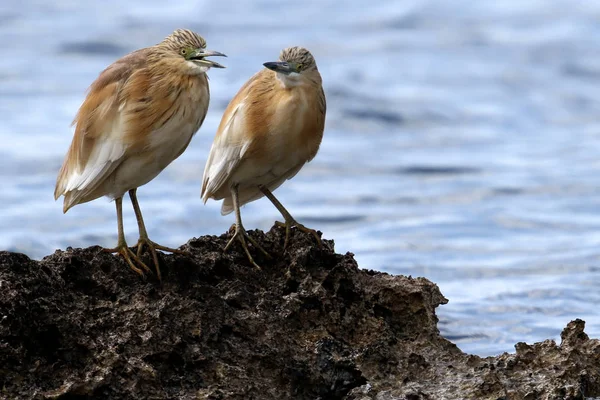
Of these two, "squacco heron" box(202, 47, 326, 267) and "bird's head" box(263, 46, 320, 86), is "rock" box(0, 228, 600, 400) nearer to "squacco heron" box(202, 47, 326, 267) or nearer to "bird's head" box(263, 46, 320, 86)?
"squacco heron" box(202, 47, 326, 267)

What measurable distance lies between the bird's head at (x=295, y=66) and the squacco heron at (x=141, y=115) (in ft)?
2.54

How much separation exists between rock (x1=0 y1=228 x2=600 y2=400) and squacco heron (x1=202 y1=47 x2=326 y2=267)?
1.18 m

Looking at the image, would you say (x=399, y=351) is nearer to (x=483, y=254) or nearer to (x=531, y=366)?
(x=531, y=366)

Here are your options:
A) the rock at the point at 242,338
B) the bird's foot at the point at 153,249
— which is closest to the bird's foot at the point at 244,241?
the rock at the point at 242,338

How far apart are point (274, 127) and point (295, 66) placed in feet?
1.57

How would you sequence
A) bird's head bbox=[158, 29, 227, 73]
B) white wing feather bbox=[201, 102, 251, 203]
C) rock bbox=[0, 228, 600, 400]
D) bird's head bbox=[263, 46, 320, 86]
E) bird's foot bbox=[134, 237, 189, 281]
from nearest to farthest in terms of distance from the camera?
rock bbox=[0, 228, 600, 400] < bird's foot bbox=[134, 237, 189, 281] < bird's head bbox=[158, 29, 227, 73] < bird's head bbox=[263, 46, 320, 86] < white wing feather bbox=[201, 102, 251, 203]

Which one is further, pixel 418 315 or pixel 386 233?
pixel 386 233

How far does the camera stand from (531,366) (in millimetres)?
8492

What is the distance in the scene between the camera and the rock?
778 cm

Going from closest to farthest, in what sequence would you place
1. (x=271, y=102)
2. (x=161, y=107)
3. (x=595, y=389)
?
(x=595, y=389)
(x=161, y=107)
(x=271, y=102)

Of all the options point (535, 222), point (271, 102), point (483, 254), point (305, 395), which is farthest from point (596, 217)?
point (305, 395)

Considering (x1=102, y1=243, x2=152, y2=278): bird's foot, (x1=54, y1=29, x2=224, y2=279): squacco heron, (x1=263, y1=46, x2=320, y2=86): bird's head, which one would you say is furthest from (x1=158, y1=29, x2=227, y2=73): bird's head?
(x1=102, y1=243, x2=152, y2=278): bird's foot

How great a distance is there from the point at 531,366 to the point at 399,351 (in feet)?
2.60

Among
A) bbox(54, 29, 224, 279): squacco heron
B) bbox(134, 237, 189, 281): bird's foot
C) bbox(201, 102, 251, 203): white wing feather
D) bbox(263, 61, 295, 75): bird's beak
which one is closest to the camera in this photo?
bbox(134, 237, 189, 281): bird's foot
